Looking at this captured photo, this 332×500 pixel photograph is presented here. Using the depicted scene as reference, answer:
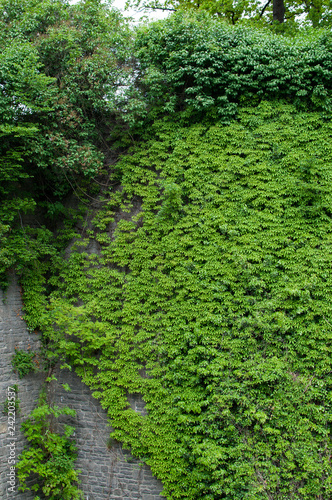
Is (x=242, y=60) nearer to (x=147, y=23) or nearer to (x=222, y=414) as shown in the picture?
(x=147, y=23)

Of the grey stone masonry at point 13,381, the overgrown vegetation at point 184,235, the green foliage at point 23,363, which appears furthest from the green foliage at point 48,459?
the green foliage at point 23,363

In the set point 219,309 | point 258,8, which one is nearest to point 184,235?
point 219,309

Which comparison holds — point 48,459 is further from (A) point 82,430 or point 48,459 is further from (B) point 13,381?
(B) point 13,381

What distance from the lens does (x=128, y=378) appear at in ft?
19.3

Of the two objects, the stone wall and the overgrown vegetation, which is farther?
the stone wall

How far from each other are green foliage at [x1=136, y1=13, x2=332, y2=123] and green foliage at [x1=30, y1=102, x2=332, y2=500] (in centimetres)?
34

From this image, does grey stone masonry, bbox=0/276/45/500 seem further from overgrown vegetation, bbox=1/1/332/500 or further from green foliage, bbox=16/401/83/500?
overgrown vegetation, bbox=1/1/332/500

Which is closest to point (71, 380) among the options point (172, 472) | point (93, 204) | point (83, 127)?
point (172, 472)

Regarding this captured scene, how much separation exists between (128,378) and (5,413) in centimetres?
222

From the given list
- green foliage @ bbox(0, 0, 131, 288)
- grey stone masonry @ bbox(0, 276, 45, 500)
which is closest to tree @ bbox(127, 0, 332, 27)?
green foliage @ bbox(0, 0, 131, 288)

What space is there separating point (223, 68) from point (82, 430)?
7.31 metres

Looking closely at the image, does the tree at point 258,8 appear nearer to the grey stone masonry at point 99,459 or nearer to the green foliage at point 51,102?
the green foliage at point 51,102

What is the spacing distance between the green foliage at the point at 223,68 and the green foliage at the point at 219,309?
0.34 m

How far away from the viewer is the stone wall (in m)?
5.55
